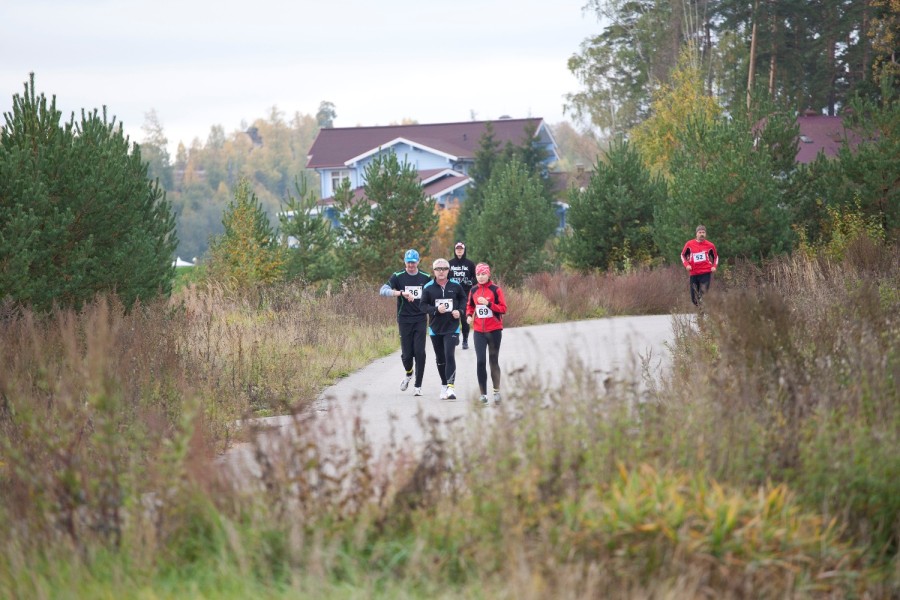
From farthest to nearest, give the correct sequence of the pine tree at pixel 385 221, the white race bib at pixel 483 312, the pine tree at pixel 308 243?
the pine tree at pixel 385 221 → the pine tree at pixel 308 243 → the white race bib at pixel 483 312

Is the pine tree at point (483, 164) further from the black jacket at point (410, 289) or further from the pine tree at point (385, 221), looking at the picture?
the black jacket at point (410, 289)

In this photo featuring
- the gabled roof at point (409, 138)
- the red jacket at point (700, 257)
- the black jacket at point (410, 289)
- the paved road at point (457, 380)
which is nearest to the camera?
the paved road at point (457, 380)

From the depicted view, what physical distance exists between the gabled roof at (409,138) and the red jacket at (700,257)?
46435 mm

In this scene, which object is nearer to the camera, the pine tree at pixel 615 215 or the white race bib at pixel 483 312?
the white race bib at pixel 483 312

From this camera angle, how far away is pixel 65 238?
1734 centimetres

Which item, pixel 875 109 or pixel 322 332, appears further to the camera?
pixel 875 109

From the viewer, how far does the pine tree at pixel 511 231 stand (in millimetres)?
38125

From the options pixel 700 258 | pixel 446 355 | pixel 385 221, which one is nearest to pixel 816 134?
pixel 385 221

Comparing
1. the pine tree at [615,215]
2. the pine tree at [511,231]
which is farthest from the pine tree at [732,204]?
the pine tree at [511,231]

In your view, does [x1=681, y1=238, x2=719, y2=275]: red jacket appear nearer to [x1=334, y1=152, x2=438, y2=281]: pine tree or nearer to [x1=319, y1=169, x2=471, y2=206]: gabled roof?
[x1=334, y1=152, x2=438, y2=281]: pine tree

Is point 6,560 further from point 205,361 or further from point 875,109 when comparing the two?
point 875,109

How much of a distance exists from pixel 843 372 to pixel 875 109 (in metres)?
26.6

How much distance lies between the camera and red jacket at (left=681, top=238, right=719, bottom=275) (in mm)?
25406

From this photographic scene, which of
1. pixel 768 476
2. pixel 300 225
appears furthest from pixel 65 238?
pixel 300 225
